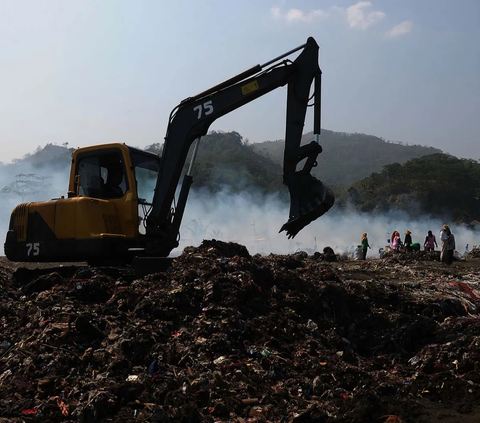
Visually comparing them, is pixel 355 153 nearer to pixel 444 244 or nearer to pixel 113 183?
pixel 444 244

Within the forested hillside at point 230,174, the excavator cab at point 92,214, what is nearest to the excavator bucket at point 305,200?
the excavator cab at point 92,214

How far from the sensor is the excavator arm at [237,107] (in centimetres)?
752

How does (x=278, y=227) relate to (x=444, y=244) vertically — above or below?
above

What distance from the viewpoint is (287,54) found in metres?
8.20

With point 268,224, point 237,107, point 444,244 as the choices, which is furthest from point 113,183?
point 268,224

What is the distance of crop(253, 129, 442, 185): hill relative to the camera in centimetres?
14500

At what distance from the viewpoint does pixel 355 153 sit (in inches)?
6708

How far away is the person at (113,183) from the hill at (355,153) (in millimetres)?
130112

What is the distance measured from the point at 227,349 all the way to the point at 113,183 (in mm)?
4246

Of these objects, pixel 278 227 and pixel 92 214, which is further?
pixel 278 227

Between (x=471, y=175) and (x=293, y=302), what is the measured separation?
4745 cm

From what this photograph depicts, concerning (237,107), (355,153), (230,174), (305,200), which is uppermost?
(355,153)

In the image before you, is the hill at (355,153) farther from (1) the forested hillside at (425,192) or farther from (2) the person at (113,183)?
(2) the person at (113,183)

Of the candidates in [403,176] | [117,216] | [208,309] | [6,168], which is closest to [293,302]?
[208,309]
